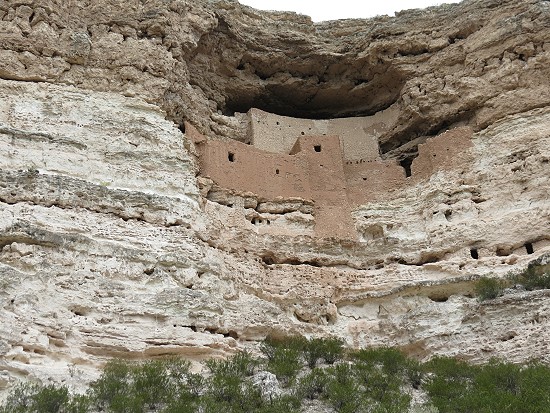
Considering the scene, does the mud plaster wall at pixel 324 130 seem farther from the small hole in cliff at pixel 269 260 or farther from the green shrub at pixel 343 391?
the green shrub at pixel 343 391

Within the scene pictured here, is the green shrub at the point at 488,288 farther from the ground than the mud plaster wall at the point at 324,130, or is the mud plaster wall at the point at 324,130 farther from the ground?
the mud plaster wall at the point at 324,130

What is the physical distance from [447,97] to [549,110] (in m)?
2.39

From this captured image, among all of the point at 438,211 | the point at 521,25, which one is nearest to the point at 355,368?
the point at 438,211

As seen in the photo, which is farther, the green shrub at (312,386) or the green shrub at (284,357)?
the green shrub at (284,357)

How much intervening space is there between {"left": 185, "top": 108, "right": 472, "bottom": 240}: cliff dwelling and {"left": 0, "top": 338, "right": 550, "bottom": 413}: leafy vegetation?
4.55 metres

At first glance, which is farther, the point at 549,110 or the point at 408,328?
the point at 549,110

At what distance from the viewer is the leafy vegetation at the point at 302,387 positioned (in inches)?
368

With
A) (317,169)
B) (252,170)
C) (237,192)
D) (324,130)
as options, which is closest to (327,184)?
(317,169)

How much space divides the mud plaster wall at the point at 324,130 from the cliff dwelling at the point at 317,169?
0.03 metres

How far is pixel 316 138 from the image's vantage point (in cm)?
1691

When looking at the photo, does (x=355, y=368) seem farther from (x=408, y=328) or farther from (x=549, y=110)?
(x=549, y=110)

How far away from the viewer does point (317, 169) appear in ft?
53.5

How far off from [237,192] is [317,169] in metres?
1.90

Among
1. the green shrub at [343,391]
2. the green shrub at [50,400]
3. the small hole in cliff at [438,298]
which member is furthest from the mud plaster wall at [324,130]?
the green shrub at [50,400]
